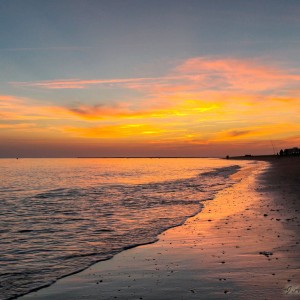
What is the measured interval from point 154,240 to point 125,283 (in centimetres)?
532

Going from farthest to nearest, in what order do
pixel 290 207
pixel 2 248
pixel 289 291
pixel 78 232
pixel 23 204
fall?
pixel 23 204 → pixel 290 207 → pixel 78 232 → pixel 2 248 → pixel 289 291

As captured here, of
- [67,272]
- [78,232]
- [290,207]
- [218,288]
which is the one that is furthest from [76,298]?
[290,207]

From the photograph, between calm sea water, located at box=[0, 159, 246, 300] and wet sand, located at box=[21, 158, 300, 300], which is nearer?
wet sand, located at box=[21, 158, 300, 300]

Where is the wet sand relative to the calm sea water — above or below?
above

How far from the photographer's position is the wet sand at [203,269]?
7859mm

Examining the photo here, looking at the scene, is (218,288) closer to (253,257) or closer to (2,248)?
(253,257)

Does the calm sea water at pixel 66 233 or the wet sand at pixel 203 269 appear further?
the calm sea water at pixel 66 233

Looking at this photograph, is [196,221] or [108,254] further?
[196,221]

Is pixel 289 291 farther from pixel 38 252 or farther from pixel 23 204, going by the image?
pixel 23 204

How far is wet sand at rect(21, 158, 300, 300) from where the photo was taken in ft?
25.8

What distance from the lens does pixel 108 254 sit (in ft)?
39.4

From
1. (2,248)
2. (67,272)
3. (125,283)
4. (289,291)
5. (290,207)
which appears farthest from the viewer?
(290,207)

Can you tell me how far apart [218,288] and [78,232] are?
30.7 feet

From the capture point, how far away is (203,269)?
9.52 metres
